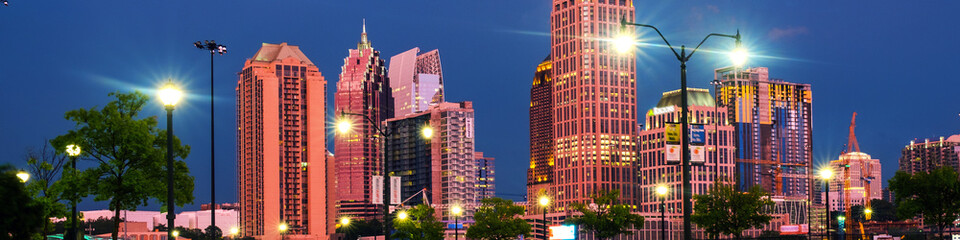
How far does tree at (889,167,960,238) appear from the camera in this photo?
2867 inches

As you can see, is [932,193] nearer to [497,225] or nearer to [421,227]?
[497,225]

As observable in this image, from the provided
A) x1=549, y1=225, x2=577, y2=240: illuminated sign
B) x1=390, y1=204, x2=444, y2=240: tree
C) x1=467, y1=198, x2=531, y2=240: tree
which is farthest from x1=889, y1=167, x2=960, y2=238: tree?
x1=390, y1=204, x2=444, y2=240: tree

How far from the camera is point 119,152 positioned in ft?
158

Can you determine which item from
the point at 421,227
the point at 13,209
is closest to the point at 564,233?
the point at 421,227

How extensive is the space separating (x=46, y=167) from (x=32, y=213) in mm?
18894

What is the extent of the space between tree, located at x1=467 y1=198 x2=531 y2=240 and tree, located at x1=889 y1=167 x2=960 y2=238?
4012cm

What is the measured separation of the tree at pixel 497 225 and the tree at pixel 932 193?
40116 mm

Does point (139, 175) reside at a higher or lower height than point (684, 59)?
lower

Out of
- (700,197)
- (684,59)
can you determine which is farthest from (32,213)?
(700,197)

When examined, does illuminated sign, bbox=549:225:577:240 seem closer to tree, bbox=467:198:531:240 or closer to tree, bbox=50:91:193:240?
tree, bbox=467:198:531:240

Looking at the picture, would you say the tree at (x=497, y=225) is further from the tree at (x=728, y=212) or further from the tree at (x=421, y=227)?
the tree at (x=728, y=212)

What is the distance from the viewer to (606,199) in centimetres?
11044

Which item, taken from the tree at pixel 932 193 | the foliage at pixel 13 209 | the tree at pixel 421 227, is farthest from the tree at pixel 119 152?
the tree at pixel 421 227

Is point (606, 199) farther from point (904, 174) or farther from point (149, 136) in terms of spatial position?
point (149, 136)
